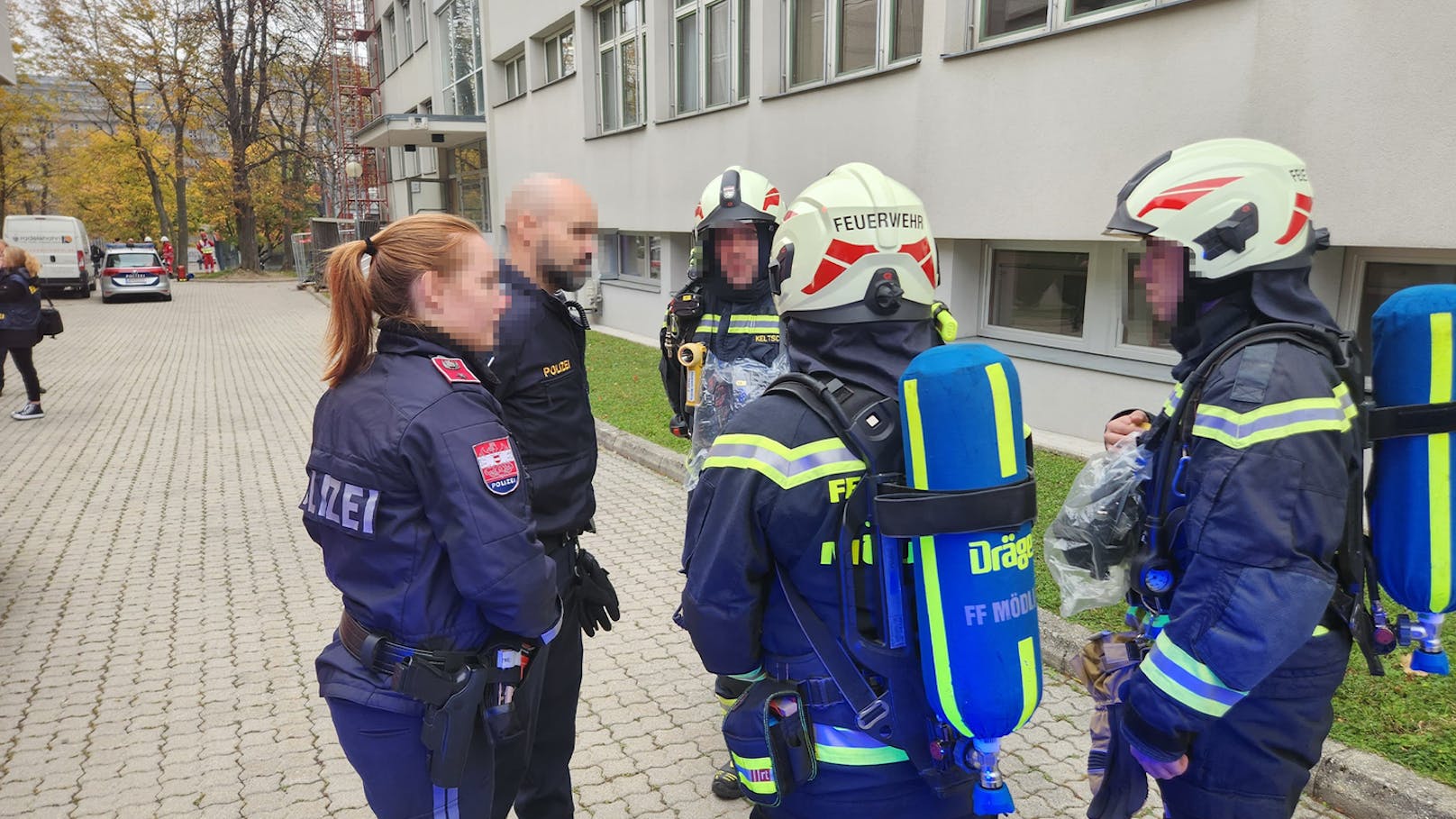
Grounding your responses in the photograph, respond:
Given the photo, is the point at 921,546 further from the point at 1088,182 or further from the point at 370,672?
the point at 1088,182

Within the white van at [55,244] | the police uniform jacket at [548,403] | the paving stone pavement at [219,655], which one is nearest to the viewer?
the police uniform jacket at [548,403]

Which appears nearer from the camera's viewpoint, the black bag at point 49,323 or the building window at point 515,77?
the black bag at point 49,323

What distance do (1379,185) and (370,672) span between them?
20.0 ft

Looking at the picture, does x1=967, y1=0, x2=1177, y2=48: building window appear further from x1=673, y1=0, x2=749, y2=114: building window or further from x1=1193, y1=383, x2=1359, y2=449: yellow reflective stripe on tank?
x1=1193, y1=383, x2=1359, y2=449: yellow reflective stripe on tank

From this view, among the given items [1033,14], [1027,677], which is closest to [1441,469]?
[1027,677]

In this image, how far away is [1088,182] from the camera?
7051mm

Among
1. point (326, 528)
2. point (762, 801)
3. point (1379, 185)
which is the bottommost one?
point (762, 801)

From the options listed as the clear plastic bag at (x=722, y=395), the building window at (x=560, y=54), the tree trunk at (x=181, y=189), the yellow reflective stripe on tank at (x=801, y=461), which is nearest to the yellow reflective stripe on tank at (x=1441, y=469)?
the yellow reflective stripe on tank at (x=801, y=461)

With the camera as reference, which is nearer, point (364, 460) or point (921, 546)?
point (921, 546)

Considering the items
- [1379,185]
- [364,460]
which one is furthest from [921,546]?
[1379,185]

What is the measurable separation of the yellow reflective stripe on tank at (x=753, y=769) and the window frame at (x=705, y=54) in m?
11.5

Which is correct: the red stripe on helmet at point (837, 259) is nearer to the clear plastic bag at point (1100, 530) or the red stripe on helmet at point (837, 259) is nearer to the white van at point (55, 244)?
the clear plastic bag at point (1100, 530)

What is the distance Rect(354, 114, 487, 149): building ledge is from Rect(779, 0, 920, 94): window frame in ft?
44.8

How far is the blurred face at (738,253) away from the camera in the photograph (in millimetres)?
3969
